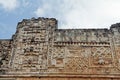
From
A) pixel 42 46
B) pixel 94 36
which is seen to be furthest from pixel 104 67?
pixel 42 46

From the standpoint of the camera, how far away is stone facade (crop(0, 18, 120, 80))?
8.29 metres

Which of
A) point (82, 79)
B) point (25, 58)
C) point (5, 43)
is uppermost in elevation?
point (5, 43)

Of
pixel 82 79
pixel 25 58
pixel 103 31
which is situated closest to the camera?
pixel 82 79

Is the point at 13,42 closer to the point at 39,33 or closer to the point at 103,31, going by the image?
the point at 39,33

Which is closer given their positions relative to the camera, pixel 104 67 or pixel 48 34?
pixel 104 67

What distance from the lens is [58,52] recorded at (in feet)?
28.8

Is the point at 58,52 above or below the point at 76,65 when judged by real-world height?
above

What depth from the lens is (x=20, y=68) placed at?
8.50 metres

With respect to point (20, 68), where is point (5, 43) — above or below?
above

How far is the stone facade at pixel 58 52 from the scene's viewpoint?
8.29 m

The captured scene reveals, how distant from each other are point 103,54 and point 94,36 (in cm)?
86

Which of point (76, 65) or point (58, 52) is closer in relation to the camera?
point (76, 65)

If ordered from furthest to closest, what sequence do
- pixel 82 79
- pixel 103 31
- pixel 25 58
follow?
pixel 103 31
pixel 25 58
pixel 82 79

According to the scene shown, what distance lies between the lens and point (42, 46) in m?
9.00
